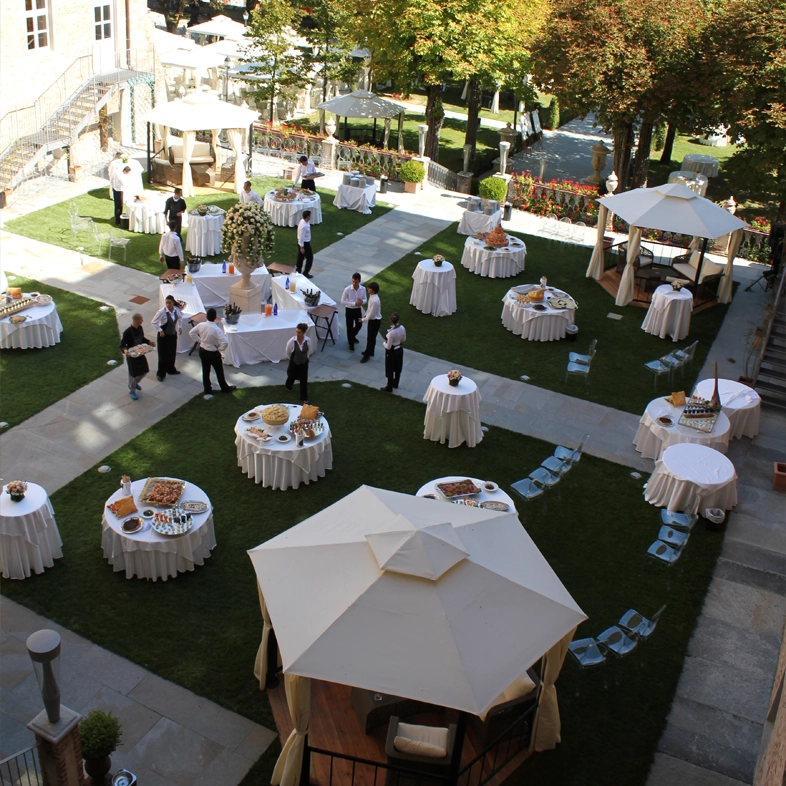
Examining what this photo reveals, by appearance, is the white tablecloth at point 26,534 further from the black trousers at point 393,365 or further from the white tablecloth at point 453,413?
the black trousers at point 393,365

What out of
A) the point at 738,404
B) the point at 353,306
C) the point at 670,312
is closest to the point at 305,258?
the point at 353,306


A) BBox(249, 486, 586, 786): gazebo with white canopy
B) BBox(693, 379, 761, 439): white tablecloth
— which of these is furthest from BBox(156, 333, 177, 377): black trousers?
BBox(693, 379, 761, 439): white tablecloth

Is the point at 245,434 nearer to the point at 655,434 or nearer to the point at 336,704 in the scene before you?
the point at 336,704

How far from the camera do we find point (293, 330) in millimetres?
15500

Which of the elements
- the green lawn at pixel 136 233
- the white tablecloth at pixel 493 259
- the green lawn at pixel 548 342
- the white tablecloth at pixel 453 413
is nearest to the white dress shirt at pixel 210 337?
the white tablecloth at pixel 453 413

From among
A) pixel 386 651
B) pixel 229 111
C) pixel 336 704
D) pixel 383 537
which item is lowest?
pixel 336 704

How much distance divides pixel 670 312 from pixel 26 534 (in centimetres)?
1300

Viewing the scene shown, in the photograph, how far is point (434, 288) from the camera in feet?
58.6

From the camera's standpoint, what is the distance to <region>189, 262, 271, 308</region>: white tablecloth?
1680 cm

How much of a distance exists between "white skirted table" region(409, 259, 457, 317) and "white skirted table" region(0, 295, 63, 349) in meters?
7.14

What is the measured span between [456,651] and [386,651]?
0.60 m

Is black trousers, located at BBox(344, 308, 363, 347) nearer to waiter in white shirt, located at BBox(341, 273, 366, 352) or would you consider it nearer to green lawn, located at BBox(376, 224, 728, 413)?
waiter in white shirt, located at BBox(341, 273, 366, 352)

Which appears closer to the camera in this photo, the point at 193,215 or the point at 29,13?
the point at 193,215

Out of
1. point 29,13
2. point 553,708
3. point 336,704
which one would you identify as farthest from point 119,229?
point 553,708
